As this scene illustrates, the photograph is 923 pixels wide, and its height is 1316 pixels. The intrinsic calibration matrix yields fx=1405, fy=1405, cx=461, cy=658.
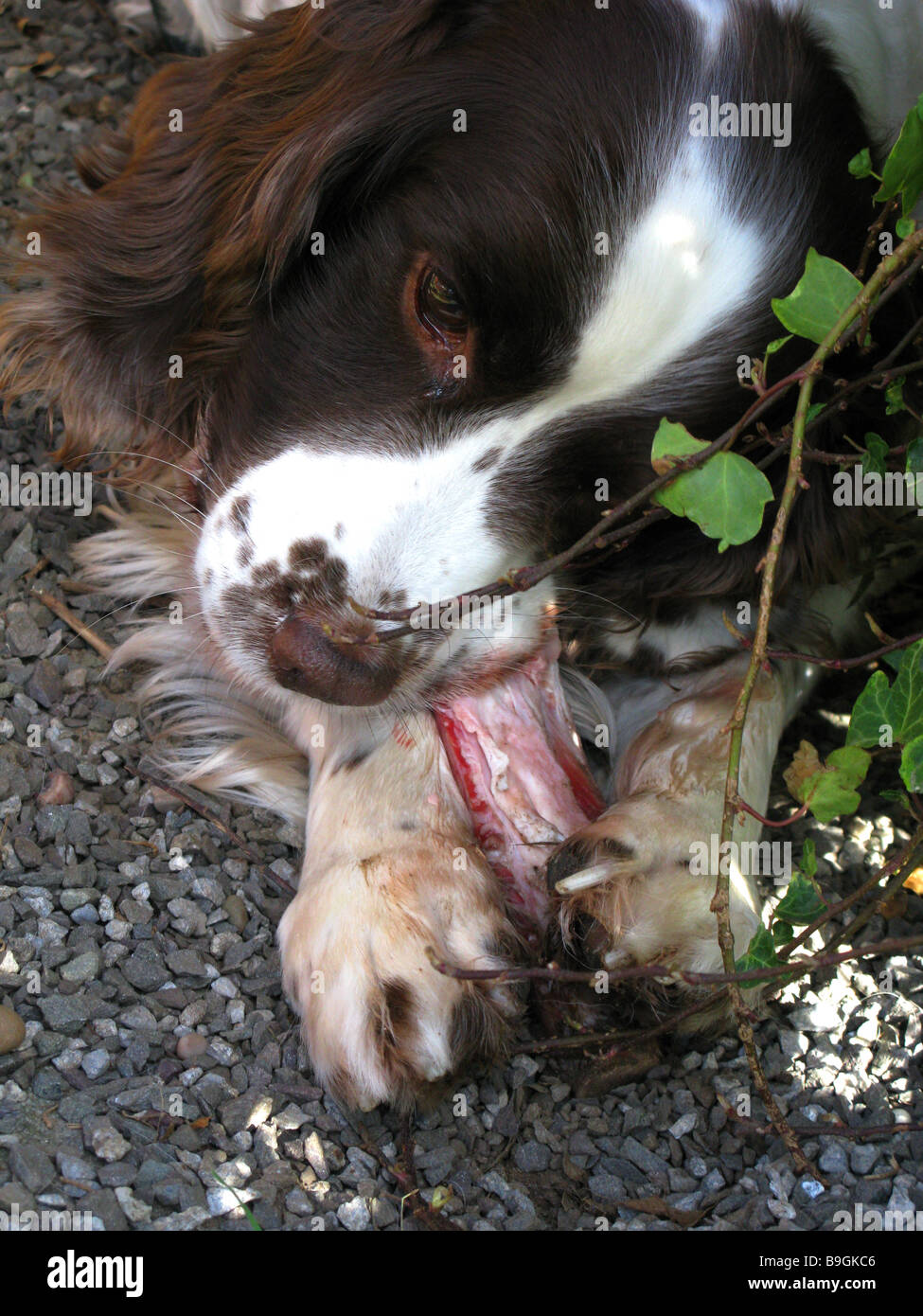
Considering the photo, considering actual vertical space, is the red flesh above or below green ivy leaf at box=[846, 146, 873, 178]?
below

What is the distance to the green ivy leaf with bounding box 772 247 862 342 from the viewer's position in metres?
1.74

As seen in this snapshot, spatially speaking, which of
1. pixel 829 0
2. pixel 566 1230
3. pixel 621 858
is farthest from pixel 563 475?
pixel 566 1230

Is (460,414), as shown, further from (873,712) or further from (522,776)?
(873,712)

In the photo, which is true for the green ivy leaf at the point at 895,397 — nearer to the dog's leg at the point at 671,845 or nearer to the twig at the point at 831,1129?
the dog's leg at the point at 671,845

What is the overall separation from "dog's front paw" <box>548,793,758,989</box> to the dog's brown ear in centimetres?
102

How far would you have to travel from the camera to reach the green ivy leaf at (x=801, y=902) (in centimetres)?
176

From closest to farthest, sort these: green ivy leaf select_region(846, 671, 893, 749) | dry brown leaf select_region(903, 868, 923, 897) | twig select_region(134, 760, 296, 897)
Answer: green ivy leaf select_region(846, 671, 893, 749) → twig select_region(134, 760, 296, 897) → dry brown leaf select_region(903, 868, 923, 897)

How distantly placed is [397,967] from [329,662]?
0.44 meters

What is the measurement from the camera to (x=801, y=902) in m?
1.77

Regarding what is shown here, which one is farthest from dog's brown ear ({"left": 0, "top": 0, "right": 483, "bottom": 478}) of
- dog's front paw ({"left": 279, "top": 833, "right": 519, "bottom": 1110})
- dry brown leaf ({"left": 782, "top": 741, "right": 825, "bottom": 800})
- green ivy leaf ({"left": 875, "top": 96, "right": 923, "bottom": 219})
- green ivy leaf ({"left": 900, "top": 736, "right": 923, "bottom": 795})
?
green ivy leaf ({"left": 900, "top": 736, "right": 923, "bottom": 795})

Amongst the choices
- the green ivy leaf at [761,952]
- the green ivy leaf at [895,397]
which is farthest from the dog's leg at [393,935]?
the green ivy leaf at [895,397]

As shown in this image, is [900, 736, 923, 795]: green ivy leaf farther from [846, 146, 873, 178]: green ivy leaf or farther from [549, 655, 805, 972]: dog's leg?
[846, 146, 873, 178]: green ivy leaf

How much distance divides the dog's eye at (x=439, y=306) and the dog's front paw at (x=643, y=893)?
763mm

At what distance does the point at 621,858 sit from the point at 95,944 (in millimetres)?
745
